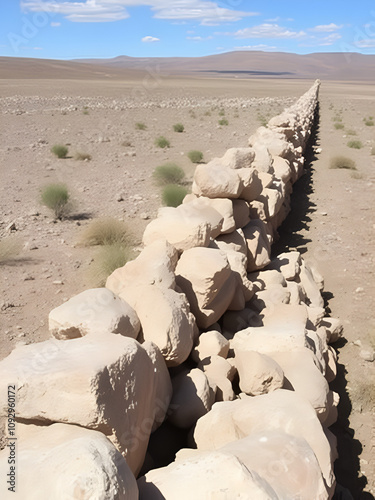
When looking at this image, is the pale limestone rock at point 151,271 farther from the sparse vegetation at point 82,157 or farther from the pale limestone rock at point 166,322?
the sparse vegetation at point 82,157

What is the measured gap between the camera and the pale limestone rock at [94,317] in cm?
292

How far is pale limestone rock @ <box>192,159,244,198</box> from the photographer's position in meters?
5.42

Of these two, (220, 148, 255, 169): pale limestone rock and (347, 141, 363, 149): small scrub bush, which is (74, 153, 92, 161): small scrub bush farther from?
(347, 141, 363, 149): small scrub bush

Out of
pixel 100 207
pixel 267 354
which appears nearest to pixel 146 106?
pixel 100 207

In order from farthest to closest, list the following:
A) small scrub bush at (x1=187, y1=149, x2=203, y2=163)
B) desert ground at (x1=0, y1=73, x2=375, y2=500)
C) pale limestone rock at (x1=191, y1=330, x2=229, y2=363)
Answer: small scrub bush at (x1=187, y1=149, x2=203, y2=163), desert ground at (x1=0, y1=73, x2=375, y2=500), pale limestone rock at (x1=191, y1=330, x2=229, y2=363)

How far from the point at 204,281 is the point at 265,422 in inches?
52.7

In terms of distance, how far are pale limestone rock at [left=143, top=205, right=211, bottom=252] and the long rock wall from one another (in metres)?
0.01

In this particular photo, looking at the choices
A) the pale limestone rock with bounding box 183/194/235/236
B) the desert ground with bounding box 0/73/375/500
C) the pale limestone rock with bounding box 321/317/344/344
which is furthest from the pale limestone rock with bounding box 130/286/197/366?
the pale limestone rock with bounding box 321/317/344/344

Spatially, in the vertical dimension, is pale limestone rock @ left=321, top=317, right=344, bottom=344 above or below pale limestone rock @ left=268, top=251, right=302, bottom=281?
below

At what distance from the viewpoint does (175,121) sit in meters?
22.5

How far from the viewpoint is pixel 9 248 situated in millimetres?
6723

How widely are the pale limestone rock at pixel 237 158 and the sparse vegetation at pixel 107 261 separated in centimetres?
176

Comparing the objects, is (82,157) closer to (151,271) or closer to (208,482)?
(151,271)

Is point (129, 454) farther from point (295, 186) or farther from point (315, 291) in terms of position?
point (295, 186)
